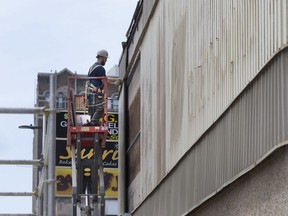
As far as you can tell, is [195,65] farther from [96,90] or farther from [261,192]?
[96,90]

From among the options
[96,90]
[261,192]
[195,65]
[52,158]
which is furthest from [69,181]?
[261,192]

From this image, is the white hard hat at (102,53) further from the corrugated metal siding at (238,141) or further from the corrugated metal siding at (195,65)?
the corrugated metal siding at (238,141)

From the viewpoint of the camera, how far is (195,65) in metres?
15.8

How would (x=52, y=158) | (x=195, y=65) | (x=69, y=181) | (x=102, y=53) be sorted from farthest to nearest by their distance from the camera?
(x=69, y=181) → (x=102, y=53) → (x=52, y=158) → (x=195, y=65)

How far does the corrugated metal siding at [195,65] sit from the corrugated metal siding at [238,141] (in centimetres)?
8

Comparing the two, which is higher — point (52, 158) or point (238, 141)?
A: point (238, 141)

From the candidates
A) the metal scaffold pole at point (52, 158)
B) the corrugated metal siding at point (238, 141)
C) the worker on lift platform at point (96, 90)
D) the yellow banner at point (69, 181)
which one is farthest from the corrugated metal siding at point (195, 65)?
the yellow banner at point (69, 181)

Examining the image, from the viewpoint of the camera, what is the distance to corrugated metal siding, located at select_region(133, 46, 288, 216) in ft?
36.1

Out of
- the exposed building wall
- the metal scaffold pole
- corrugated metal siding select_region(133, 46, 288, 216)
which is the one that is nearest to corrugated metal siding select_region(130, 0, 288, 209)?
corrugated metal siding select_region(133, 46, 288, 216)

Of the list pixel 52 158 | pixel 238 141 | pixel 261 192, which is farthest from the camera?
pixel 52 158

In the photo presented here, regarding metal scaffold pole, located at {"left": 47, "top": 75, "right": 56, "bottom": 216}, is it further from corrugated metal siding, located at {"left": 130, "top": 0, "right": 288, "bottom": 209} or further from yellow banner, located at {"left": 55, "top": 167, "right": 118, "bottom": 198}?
yellow banner, located at {"left": 55, "top": 167, "right": 118, "bottom": 198}

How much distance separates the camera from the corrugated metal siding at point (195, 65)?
1203 centimetres

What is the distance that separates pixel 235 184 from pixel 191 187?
305 centimetres

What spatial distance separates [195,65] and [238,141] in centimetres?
334
